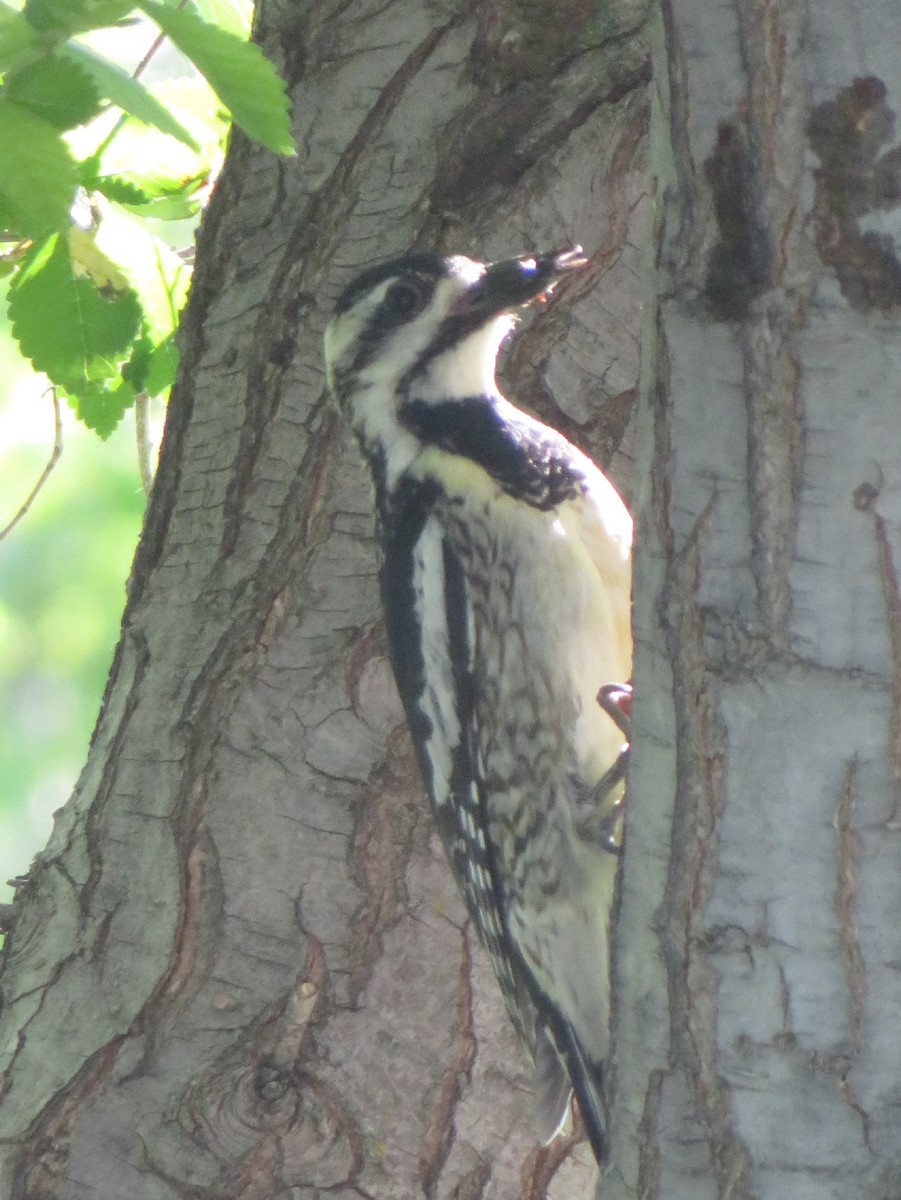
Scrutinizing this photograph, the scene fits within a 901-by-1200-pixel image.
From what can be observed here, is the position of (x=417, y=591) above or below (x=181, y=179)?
below

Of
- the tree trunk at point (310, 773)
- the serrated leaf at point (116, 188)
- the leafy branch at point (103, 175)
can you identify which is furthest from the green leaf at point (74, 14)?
the tree trunk at point (310, 773)

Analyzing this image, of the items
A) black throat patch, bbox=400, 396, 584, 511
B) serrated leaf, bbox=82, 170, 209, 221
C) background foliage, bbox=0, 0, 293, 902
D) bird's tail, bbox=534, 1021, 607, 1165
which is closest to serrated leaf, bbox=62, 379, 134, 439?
background foliage, bbox=0, 0, 293, 902

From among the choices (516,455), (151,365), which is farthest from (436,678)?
(151,365)

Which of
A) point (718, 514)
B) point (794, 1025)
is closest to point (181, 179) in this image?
point (718, 514)

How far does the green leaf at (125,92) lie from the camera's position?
1561mm

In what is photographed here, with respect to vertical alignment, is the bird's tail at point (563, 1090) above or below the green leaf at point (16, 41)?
below

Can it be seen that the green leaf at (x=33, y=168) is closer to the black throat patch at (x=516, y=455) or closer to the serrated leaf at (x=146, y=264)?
the serrated leaf at (x=146, y=264)

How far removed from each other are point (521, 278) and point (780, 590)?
127 cm

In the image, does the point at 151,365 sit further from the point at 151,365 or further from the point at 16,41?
the point at 16,41

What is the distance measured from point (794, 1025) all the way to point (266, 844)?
1353mm

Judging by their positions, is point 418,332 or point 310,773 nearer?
point 310,773

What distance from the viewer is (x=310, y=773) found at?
2613 millimetres

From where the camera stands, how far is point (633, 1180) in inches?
60.1

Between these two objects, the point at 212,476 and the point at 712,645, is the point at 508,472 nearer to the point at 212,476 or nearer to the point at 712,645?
the point at 212,476
